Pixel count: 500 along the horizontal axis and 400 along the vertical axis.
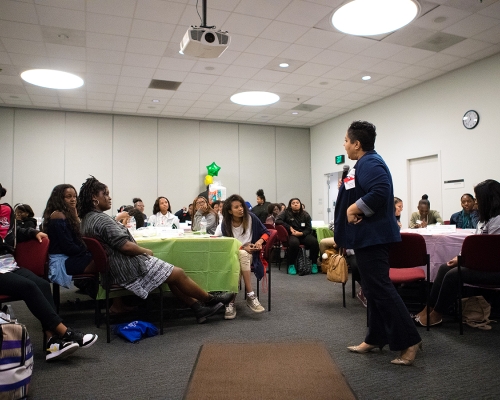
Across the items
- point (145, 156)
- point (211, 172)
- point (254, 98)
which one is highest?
point (254, 98)

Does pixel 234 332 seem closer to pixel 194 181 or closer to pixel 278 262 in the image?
pixel 278 262

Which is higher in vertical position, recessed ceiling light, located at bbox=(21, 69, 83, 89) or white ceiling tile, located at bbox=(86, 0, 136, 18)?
recessed ceiling light, located at bbox=(21, 69, 83, 89)

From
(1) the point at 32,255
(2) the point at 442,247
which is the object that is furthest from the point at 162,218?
(2) the point at 442,247

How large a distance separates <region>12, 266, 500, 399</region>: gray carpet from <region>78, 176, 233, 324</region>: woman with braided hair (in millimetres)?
439

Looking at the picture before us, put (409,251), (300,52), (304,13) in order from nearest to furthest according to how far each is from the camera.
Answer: (409,251)
(304,13)
(300,52)

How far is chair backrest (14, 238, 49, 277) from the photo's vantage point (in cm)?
303

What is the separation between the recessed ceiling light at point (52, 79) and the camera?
289 inches

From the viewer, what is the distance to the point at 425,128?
26.4 feet

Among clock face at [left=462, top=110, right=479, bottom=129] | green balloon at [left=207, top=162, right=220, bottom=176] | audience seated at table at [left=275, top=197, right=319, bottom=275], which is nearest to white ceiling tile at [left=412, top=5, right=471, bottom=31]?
clock face at [left=462, top=110, right=479, bottom=129]

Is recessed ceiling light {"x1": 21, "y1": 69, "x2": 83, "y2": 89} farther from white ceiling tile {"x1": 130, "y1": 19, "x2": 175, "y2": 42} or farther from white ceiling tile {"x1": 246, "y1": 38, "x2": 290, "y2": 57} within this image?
white ceiling tile {"x1": 246, "y1": 38, "x2": 290, "y2": 57}

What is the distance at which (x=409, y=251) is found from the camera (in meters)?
3.21

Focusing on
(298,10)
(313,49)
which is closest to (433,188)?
(313,49)

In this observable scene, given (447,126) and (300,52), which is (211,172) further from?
(447,126)

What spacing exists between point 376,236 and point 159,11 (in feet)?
13.5
